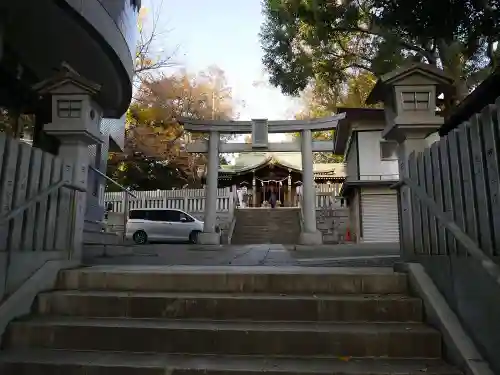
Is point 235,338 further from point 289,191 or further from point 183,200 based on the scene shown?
point 289,191

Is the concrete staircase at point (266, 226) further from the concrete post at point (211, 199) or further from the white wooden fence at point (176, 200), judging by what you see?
the concrete post at point (211, 199)

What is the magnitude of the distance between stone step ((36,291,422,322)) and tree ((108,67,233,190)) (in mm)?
23069

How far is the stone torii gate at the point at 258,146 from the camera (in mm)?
14578

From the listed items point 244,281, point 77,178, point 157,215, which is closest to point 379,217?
point 157,215

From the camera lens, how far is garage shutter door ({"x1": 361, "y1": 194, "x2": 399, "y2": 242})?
1888 cm

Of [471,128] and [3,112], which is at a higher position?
[3,112]

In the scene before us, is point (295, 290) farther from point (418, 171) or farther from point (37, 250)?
point (37, 250)

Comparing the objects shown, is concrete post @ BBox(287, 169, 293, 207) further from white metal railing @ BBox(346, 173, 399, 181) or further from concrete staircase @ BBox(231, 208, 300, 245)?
white metal railing @ BBox(346, 173, 399, 181)

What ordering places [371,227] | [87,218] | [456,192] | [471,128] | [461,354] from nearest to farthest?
1. [461,354]
2. [471,128]
3. [456,192]
4. [87,218]
5. [371,227]

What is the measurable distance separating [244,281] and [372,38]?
1631 centimetres

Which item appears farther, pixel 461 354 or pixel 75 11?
pixel 75 11

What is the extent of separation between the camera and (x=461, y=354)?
8.99ft

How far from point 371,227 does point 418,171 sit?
15.6 meters

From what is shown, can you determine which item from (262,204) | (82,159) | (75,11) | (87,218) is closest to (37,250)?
(82,159)
